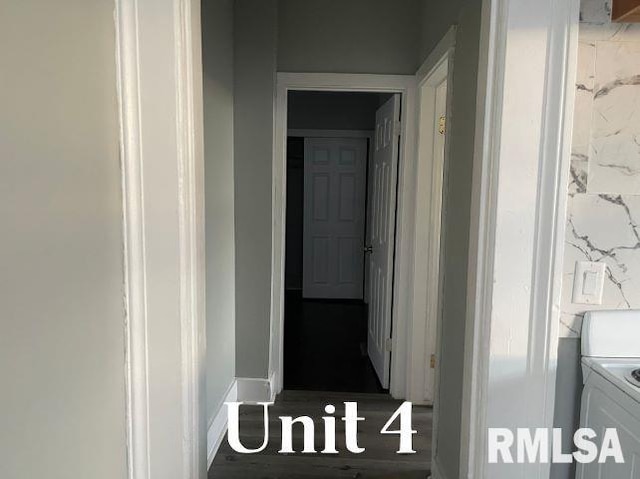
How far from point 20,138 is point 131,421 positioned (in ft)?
2.24

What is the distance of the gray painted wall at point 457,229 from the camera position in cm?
172

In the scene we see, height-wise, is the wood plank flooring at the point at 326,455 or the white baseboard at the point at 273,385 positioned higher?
the white baseboard at the point at 273,385

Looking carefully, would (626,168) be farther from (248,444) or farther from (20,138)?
(248,444)

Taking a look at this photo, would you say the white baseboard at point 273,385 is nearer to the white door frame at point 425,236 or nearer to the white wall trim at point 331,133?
the white door frame at point 425,236

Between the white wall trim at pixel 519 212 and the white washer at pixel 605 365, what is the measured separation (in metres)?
0.15

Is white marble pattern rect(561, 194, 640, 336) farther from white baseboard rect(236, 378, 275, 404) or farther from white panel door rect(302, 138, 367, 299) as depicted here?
white panel door rect(302, 138, 367, 299)

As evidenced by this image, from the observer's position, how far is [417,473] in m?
2.35

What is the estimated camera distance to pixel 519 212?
3.74 feet

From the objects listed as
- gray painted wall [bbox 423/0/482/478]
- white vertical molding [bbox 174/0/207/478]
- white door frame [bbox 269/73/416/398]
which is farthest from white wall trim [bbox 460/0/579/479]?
white door frame [bbox 269/73/416/398]

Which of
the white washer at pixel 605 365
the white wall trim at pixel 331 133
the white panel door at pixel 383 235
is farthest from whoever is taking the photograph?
the white wall trim at pixel 331 133

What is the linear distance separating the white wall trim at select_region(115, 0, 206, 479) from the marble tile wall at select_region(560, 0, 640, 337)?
100cm

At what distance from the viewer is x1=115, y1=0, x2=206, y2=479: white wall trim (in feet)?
3.50

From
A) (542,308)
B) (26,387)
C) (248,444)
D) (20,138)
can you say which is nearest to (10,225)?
(20,138)

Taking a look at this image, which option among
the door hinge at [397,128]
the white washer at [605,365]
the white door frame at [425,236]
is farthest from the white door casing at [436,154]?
the white washer at [605,365]
